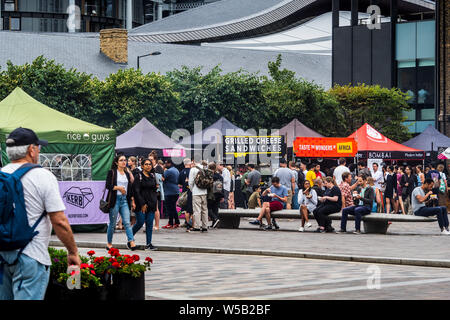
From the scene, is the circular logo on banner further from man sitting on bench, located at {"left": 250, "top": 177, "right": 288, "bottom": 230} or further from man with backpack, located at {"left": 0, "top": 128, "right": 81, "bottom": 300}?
man with backpack, located at {"left": 0, "top": 128, "right": 81, "bottom": 300}

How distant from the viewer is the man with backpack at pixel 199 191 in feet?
64.7

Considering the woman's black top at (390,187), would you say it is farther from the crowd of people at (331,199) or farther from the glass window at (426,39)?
the glass window at (426,39)

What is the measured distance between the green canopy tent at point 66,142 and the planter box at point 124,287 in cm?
1179

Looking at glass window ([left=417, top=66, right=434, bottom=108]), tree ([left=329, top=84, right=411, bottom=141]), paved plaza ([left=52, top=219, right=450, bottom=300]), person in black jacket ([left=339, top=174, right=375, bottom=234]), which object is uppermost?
glass window ([left=417, top=66, right=434, bottom=108])

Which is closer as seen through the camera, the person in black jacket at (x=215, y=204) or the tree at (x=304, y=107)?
the person in black jacket at (x=215, y=204)

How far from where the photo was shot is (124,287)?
771cm

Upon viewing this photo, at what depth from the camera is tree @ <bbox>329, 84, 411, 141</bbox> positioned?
163 ft

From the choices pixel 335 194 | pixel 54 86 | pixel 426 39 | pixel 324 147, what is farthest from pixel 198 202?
pixel 426 39

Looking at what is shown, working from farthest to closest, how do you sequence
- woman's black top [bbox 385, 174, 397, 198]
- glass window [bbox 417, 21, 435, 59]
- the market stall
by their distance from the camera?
Result: glass window [bbox 417, 21, 435, 59]
the market stall
woman's black top [bbox 385, 174, 397, 198]

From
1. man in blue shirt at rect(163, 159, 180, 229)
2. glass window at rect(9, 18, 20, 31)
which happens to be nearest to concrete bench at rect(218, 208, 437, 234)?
man in blue shirt at rect(163, 159, 180, 229)

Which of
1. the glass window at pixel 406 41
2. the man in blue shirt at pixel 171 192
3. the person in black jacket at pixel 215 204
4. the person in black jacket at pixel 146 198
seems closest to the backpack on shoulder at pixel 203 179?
the person in black jacket at pixel 215 204

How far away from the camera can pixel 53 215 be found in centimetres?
551

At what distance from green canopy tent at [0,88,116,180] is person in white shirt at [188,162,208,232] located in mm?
2043
